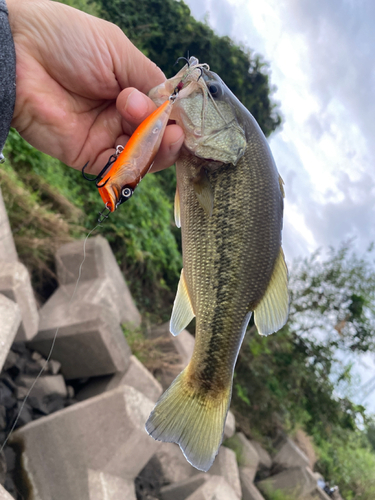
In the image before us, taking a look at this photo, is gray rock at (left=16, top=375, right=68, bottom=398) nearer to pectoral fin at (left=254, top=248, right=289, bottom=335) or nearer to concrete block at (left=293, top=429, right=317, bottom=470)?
pectoral fin at (left=254, top=248, right=289, bottom=335)

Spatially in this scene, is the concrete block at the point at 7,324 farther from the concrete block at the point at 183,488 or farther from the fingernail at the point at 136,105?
the concrete block at the point at 183,488

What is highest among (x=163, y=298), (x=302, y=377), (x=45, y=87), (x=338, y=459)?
(x=45, y=87)

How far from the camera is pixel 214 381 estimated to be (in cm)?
166

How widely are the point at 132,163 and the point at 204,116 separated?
0.46 metres

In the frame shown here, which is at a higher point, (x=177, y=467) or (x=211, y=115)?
(x=211, y=115)

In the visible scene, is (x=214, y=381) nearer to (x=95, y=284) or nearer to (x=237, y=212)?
(x=237, y=212)

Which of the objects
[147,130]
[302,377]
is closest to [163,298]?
[302,377]

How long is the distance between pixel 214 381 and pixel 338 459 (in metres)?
9.97

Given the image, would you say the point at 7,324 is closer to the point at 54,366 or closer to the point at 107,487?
the point at 54,366

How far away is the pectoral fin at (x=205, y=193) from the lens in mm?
1565

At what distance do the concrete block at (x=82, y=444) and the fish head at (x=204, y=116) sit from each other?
6.96ft

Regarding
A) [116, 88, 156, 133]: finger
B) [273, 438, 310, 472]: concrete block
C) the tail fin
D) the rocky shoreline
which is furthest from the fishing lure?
[273, 438, 310, 472]: concrete block

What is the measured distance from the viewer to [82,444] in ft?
9.16

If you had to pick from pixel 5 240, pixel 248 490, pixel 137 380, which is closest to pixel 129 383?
pixel 137 380
